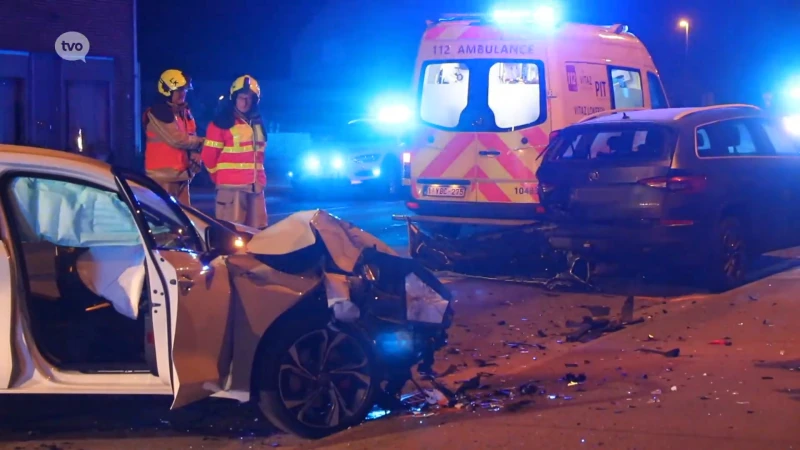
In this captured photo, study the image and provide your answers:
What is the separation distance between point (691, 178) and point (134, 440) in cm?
543

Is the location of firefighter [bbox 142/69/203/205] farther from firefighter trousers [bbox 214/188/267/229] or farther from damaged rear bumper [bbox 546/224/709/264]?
damaged rear bumper [bbox 546/224/709/264]

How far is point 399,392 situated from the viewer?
5961mm

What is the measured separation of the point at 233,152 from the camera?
28.5 feet

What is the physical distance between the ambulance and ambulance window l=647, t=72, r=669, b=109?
98cm

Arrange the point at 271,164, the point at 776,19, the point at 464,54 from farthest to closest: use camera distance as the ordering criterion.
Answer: the point at 776,19, the point at 271,164, the point at 464,54

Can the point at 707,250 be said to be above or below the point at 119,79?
below

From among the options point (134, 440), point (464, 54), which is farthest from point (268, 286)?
point (464, 54)

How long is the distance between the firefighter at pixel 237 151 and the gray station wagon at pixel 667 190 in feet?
8.71

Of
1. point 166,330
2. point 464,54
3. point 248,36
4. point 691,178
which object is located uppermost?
point 248,36

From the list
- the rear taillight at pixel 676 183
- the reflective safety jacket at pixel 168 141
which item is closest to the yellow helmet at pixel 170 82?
the reflective safety jacket at pixel 168 141

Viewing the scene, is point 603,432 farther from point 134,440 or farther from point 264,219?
point 264,219

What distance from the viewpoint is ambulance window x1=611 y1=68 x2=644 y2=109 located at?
1105cm

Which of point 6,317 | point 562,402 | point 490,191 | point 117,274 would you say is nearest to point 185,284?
point 117,274

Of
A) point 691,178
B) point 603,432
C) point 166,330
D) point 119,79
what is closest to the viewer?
point 166,330
